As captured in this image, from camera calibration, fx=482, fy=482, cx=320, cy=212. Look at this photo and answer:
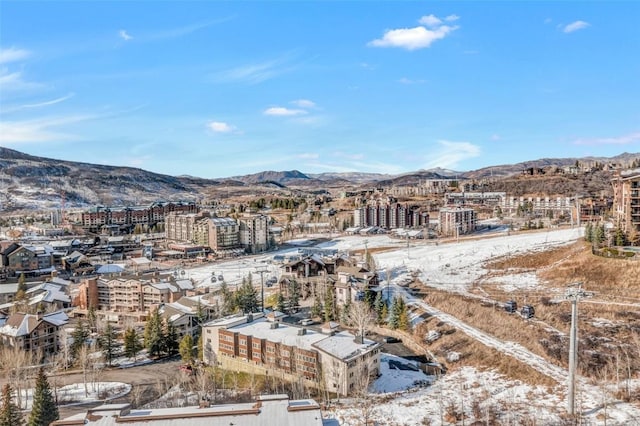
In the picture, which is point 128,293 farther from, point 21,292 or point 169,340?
point 169,340

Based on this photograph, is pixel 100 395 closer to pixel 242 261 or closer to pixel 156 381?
pixel 156 381

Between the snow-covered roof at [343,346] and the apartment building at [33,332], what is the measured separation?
19432mm

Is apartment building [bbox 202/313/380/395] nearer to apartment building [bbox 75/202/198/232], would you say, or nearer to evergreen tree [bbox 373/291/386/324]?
evergreen tree [bbox 373/291/386/324]

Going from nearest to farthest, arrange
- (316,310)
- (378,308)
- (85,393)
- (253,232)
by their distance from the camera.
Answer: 1. (85,393)
2. (378,308)
3. (316,310)
4. (253,232)

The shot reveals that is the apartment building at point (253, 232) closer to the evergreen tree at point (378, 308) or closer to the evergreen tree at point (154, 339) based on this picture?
the evergreen tree at point (378, 308)

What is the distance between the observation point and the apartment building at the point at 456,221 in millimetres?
79125

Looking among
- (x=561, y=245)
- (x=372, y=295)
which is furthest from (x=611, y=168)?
(x=372, y=295)

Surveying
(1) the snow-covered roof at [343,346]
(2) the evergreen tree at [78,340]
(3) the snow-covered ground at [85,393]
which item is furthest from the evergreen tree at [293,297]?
(3) the snow-covered ground at [85,393]

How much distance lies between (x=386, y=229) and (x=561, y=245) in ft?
154

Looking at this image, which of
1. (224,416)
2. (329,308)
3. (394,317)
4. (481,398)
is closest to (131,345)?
(329,308)

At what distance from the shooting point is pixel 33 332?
32.1 m

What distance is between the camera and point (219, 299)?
126ft

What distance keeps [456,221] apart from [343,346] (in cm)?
5796

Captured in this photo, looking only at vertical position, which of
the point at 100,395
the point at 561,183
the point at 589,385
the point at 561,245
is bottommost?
the point at 100,395
